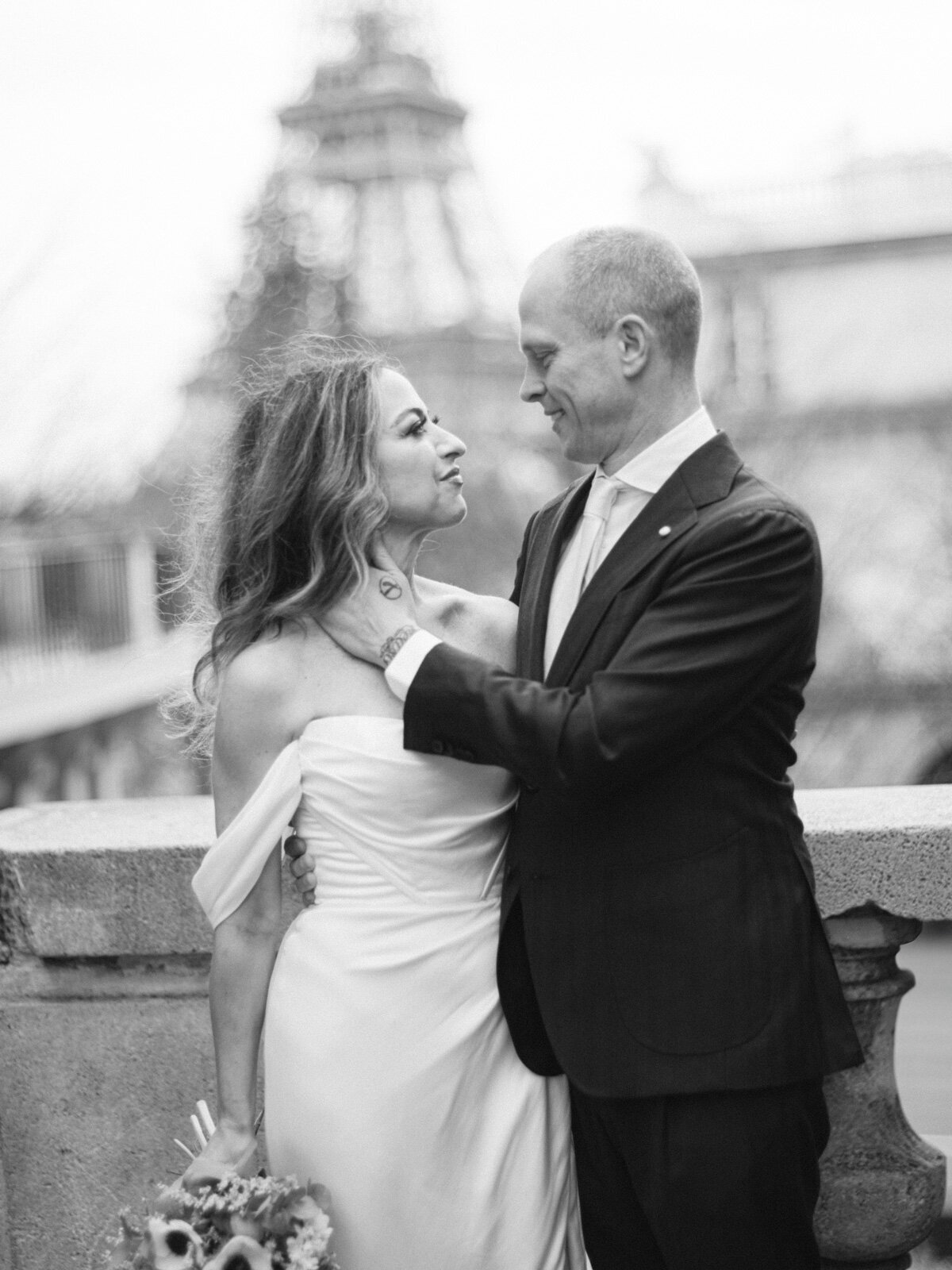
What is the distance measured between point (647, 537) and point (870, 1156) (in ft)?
3.86

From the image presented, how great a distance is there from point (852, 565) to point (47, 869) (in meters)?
18.7

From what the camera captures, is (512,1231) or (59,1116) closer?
(512,1231)

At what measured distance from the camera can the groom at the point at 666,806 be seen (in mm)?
2234

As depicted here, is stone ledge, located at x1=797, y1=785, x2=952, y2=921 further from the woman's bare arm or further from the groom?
the woman's bare arm

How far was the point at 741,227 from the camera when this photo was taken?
24.2 m

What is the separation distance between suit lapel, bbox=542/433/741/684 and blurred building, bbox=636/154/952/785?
17.4m

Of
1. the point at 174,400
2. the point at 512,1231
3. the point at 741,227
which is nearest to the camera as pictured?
the point at 512,1231

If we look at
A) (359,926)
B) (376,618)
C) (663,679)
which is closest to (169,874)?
(359,926)

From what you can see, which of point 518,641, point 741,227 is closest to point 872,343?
point 741,227

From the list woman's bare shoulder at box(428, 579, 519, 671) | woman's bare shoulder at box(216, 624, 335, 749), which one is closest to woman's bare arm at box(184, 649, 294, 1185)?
Answer: woman's bare shoulder at box(216, 624, 335, 749)

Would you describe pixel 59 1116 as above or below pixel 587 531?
below

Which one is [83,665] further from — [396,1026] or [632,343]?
[632,343]

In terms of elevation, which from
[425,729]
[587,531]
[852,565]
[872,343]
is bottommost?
[852,565]

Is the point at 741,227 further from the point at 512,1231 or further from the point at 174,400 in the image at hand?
the point at 512,1231
